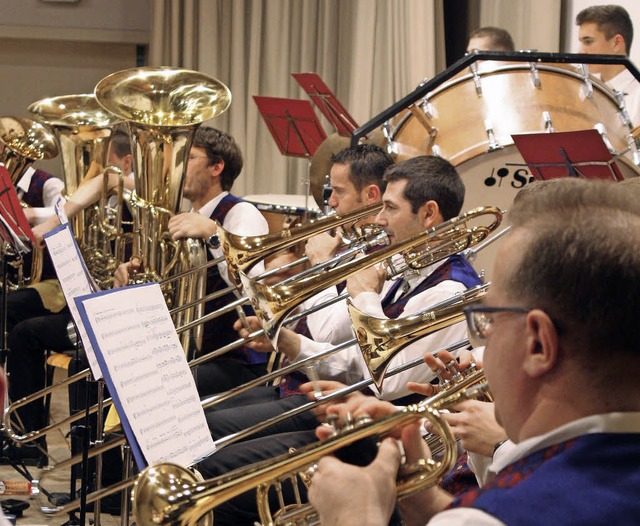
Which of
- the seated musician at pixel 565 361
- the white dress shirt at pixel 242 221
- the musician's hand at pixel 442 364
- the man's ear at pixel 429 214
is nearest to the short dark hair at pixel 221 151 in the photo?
the white dress shirt at pixel 242 221

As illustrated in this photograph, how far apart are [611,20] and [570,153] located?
2130mm

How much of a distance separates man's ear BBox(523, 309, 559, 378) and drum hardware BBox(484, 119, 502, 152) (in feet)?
9.30

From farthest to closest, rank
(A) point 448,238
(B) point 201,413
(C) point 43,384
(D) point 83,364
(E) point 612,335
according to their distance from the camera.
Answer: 1. (C) point 43,384
2. (D) point 83,364
3. (A) point 448,238
4. (B) point 201,413
5. (E) point 612,335

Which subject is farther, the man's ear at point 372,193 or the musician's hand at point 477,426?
the man's ear at point 372,193

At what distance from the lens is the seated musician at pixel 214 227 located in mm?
3203

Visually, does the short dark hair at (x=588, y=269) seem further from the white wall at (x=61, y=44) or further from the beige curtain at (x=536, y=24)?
the white wall at (x=61, y=44)

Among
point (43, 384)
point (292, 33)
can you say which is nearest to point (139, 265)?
point (43, 384)

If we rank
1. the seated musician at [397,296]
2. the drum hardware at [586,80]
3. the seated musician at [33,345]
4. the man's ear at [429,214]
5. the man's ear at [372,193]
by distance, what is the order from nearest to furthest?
the seated musician at [397,296], the man's ear at [429,214], the man's ear at [372,193], the drum hardware at [586,80], the seated musician at [33,345]

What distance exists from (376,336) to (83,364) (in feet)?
6.59

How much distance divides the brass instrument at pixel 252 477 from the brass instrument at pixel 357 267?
110 cm

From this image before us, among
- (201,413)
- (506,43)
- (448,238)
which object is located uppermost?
(506,43)

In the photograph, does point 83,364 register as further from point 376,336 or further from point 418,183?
point 376,336

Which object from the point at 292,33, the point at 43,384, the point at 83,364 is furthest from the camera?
the point at 292,33

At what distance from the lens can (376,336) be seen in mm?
2336
